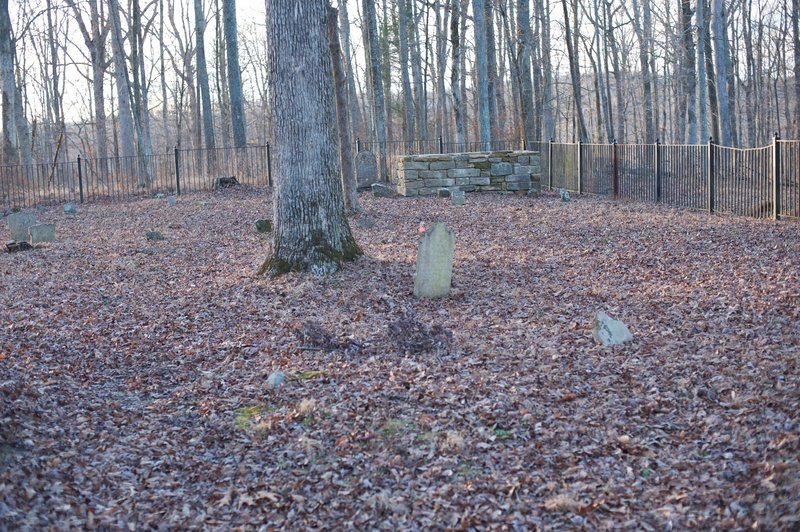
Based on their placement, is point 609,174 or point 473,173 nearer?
point 609,174

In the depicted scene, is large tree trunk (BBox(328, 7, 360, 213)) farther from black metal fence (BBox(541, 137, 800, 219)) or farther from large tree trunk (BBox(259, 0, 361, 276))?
black metal fence (BBox(541, 137, 800, 219))

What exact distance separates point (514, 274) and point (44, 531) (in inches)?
253

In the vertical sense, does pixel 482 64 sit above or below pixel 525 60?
below

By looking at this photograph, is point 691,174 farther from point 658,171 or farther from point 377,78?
point 377,78

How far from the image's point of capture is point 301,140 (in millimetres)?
8578

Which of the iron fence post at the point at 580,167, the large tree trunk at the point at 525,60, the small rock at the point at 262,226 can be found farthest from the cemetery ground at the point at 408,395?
the large tree trunk at the point at 525,60

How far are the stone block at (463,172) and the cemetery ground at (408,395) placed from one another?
8.41 m

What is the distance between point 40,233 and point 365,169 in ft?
29.7

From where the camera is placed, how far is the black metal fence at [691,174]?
1223 cm

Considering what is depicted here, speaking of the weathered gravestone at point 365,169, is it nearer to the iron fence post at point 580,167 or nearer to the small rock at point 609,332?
the iron fence post at point 580,167

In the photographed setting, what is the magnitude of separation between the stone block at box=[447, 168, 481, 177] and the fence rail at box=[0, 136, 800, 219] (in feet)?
8.62

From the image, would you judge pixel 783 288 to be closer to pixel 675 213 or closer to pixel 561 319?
pixel 561 319

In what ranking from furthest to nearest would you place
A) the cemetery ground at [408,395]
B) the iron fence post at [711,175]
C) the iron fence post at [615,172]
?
the iron fence post at [615,172] < the iron fence post at [711,175] < the cemetery ground at [408,395]

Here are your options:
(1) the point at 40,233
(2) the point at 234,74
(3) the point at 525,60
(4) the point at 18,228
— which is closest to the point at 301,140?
(1) the point at 40,233
